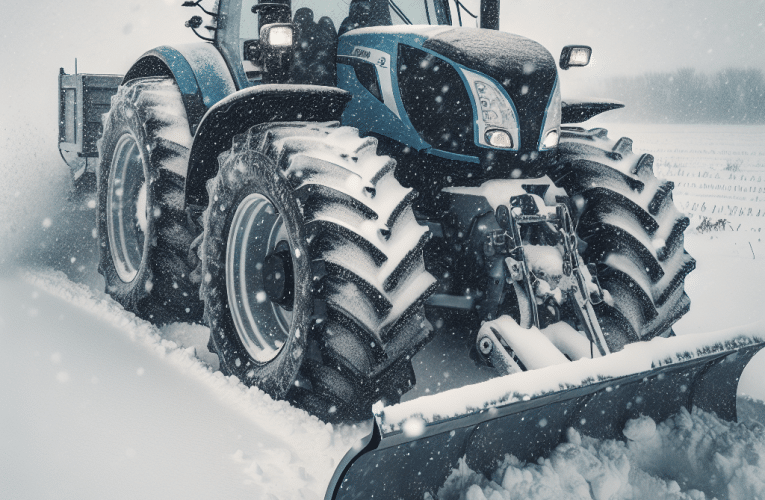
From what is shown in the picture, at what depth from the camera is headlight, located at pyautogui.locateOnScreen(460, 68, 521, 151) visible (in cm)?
282

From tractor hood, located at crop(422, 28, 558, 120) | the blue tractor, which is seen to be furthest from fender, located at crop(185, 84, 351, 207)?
tractor hood, located at crop(422, 28, 558, 120)

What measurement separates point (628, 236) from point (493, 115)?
0.83 metres

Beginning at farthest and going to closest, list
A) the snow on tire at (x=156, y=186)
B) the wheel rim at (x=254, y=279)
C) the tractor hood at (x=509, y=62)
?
the snow on tire at (x=156, y=186), the wheel rim at (x=254, y=279), the tractor hood at (x=509, y=62)

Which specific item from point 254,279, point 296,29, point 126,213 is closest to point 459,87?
point 296,29

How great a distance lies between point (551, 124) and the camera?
9.83 ft

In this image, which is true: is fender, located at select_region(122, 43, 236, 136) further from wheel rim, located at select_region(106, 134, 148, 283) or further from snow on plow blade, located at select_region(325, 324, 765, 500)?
snow on plow blade, located at select_region(325, 324, 765, 500)

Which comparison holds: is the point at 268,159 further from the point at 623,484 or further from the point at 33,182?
the point at 33,182

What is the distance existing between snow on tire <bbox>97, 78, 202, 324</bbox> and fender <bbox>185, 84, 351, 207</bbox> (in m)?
0.38

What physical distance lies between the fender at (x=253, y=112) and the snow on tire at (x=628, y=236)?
124 centimetres

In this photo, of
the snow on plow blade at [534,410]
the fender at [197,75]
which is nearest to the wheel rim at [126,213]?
the fender at [197,75]

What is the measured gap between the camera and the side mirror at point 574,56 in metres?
3.51

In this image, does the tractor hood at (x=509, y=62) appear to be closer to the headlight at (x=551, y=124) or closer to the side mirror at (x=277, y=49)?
the headlight at (x=551, y=124)

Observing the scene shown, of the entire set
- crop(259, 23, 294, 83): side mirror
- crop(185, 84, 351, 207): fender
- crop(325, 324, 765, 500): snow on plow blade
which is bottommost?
crop(325, 324, 765, 500): snow on plow blade

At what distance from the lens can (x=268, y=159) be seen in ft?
8.69
